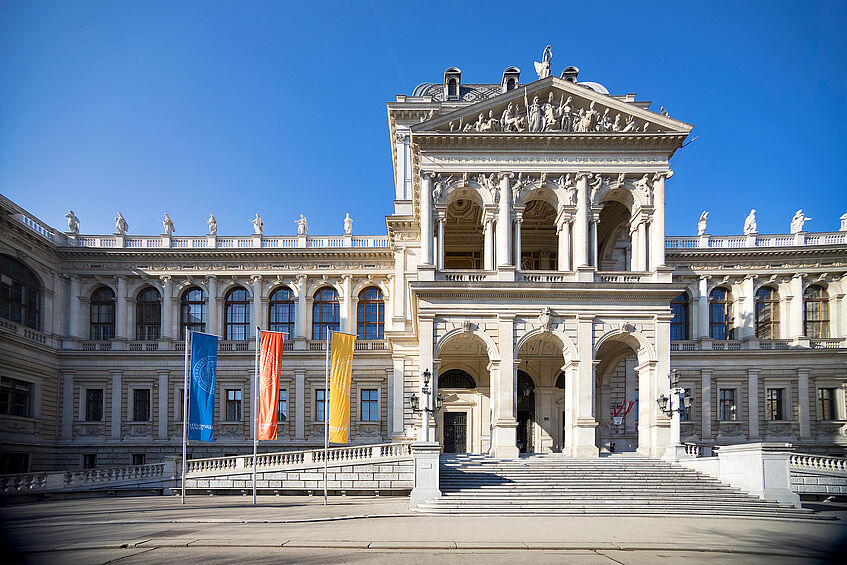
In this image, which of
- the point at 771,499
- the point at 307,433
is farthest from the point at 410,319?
the point at 771,499

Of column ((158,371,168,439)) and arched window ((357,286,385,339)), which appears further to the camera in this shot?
arched window ((357,286,385,339))

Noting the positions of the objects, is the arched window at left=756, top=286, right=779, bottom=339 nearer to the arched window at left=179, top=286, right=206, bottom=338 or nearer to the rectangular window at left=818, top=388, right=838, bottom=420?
the rectangular window at left=818, top=388, right=838, bottom=420

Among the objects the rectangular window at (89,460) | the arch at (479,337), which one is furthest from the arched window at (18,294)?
the arch at (479,337)

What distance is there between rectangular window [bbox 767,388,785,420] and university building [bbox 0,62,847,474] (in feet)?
0.46

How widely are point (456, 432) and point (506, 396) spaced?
26.5 feet

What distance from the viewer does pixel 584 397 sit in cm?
3030

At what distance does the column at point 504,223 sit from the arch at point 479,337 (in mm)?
3755

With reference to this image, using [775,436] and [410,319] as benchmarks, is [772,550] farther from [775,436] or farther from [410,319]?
[775,436]

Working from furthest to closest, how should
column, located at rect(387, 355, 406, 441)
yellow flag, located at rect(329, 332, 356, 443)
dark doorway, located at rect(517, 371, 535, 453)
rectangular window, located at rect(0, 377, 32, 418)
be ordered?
column, located at rect(387, 355, 406, 441), rectangular window, located at rect(0, 377, 32, 418), dark doorway, located at rect(517, 371, 535, 453), yellow flag, located at rect(329, 332, 356, 443)

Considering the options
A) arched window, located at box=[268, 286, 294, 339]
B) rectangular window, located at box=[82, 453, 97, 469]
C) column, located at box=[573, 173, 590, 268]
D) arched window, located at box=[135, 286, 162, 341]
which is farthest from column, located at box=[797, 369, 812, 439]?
rectangular window, located at box=[82, 453, 97, 469]

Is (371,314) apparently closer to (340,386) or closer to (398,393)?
(398,393)

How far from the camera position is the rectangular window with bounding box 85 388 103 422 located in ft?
145

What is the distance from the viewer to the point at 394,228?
135 ft

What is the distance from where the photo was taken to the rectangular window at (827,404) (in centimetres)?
4259
